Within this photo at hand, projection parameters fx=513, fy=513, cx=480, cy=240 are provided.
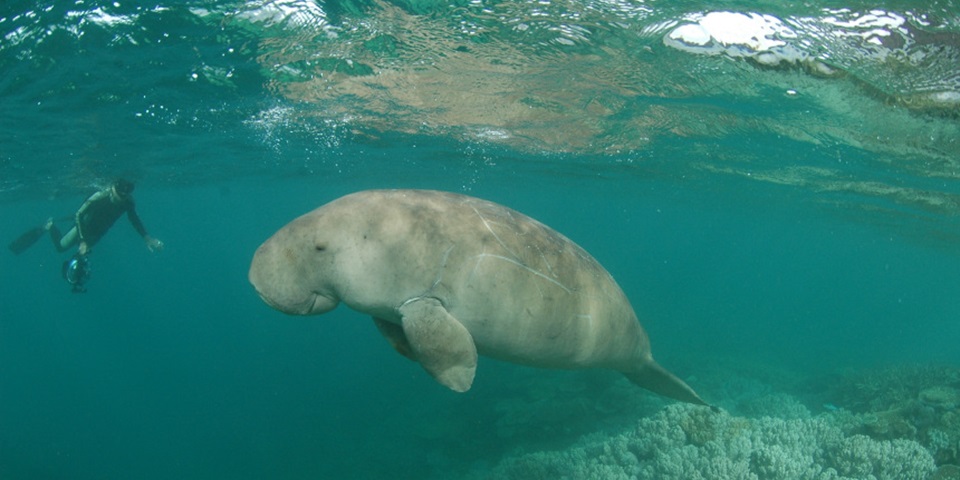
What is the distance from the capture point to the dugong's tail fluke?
218 inches

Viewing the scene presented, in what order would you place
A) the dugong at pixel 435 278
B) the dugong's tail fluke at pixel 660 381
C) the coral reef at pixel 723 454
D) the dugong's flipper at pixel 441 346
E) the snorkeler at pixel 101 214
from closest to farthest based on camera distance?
1. the dugong's flipper at pixel 441 346
2. the dugong at pixel 435 278
3. the dugong's tail fluke at pixel 660 381
4. the coral reef at pixel 723 454
5. the snorkeler at pixel 101 214

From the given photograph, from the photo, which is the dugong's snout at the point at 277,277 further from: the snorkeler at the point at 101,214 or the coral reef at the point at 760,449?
the snorkeler at the point at 101,214

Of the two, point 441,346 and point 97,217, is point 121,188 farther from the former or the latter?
point 441,346

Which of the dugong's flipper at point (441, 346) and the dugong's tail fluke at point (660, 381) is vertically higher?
the dugong's flipper at point (441, 346)

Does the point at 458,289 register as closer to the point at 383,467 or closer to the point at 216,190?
the point at 383,467

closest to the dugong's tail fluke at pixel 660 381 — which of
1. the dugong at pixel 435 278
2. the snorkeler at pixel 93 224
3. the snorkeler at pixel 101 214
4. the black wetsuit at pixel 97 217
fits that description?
the dugong at pixel 435 278

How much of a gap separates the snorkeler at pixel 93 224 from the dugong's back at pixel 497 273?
10.6 meters

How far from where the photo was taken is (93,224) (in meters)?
14.6

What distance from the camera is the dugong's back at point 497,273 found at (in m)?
3.29

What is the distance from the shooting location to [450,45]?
28.9 ft

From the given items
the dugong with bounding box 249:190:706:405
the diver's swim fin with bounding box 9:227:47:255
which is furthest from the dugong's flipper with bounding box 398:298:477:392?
the diver's swim fin with bounding box 9:227:47:255

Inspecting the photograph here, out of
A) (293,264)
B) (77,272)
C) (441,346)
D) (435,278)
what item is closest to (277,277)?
(293,264)

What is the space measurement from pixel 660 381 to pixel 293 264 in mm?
4291

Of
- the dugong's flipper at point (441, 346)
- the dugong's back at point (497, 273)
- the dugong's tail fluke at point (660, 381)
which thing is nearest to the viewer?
the dugong's flipper at point (441, 346)
